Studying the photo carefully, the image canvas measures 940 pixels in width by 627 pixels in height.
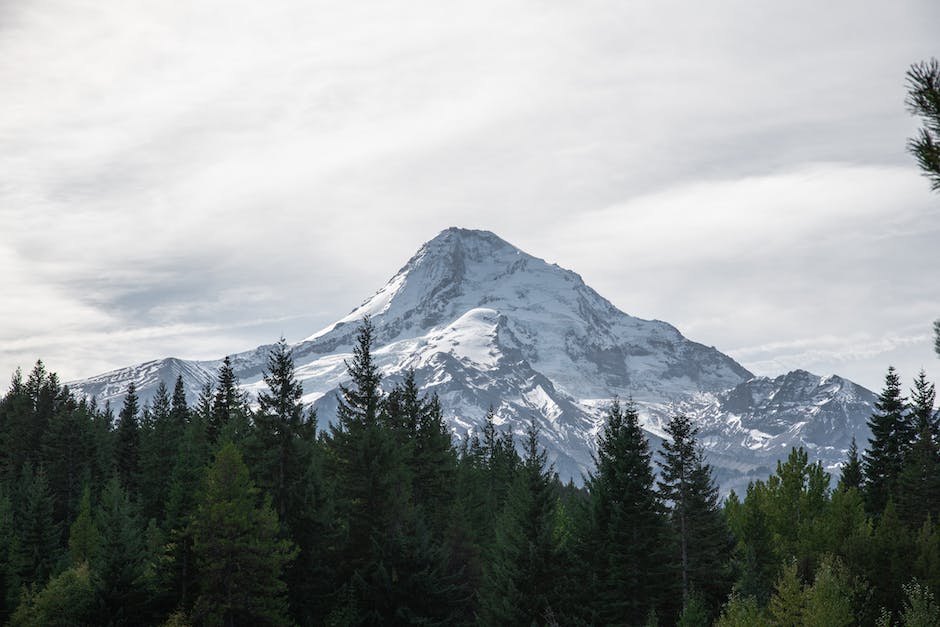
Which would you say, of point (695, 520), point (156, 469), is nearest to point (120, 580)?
point (695, 520)

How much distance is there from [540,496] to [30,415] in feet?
230

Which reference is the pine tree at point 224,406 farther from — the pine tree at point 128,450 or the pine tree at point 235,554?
the pine tree at point 128,450

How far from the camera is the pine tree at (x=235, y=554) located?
38062 mm

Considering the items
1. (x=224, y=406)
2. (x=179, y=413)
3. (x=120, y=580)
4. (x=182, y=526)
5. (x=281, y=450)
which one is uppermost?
(x=179, y=413)

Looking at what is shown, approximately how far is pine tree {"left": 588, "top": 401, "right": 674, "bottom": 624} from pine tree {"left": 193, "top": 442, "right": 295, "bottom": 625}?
50.3 feet

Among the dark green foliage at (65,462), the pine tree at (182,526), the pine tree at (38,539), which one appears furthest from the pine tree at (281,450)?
the dark green foliage at (65,462)

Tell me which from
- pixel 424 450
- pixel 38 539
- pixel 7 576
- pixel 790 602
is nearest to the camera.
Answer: pixel 790 602

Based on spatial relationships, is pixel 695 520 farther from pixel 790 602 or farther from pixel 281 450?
pixel 281 450

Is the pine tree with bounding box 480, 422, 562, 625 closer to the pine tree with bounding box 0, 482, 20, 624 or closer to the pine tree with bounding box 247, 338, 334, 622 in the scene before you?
the pine tree with bounding box 247, 338, 334, 622

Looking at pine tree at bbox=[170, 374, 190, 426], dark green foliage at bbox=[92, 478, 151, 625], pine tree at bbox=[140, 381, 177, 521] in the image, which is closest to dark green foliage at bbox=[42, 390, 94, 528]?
pine tree at bbox=[140, 381, 177, 521]

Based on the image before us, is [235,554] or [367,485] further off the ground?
[367,485]

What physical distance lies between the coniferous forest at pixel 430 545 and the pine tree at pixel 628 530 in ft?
0.33

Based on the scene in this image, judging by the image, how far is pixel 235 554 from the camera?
38625mm

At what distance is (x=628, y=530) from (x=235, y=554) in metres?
19.2
